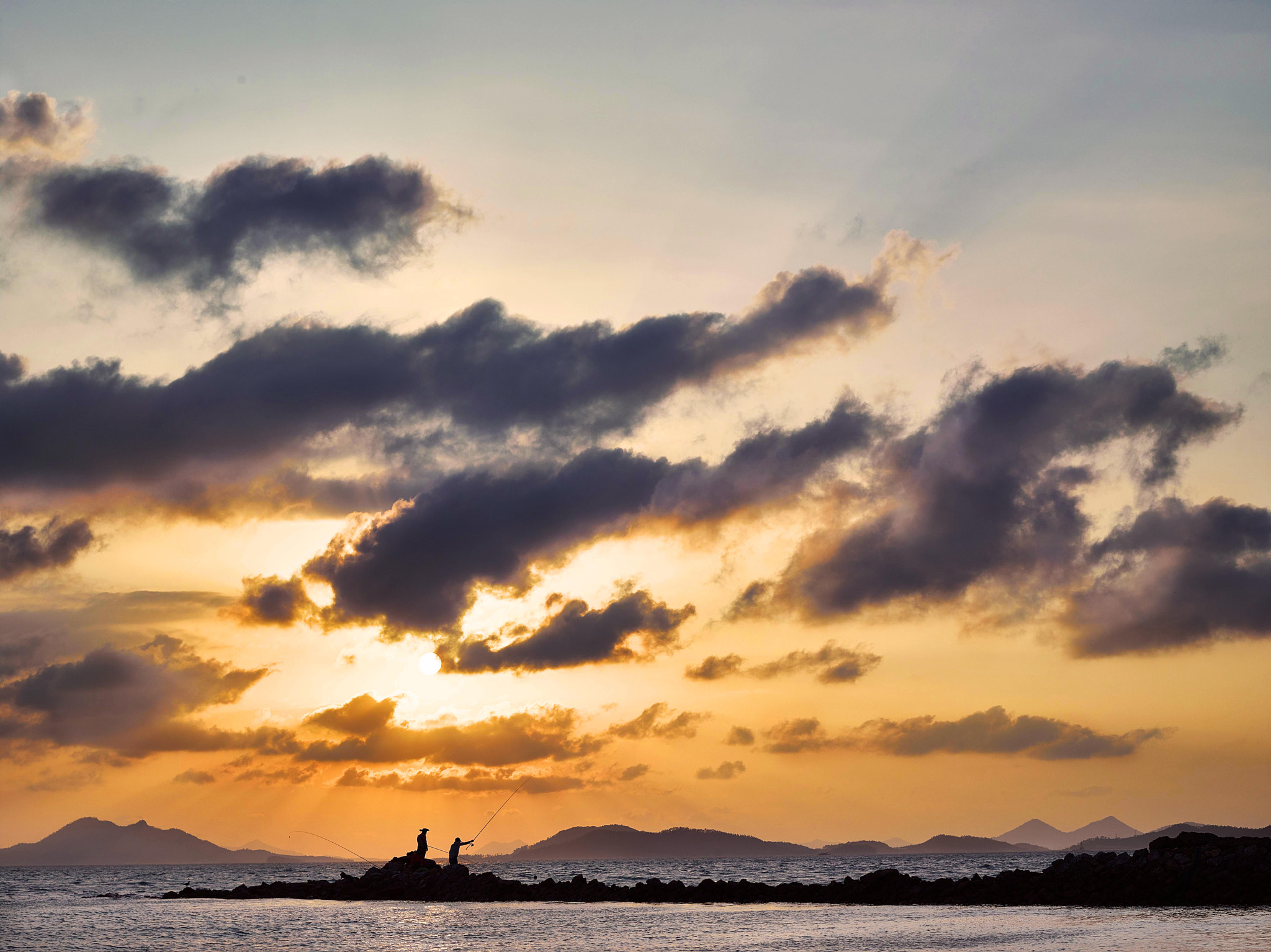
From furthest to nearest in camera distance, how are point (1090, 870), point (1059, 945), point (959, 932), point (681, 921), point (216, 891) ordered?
point (216, 891), point (1090, 870), point (681, 921), point (959, 932), point (1059, 945)

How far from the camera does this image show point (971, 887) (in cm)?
5978

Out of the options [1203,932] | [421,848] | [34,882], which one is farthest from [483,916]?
[34,882]

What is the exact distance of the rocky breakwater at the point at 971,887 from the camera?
171 ft

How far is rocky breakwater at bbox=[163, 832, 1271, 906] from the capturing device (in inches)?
2055

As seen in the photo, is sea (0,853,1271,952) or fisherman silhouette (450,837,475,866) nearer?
sea (0,853,1271,952)

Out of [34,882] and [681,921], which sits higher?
[681,921]

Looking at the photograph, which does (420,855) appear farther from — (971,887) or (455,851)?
(971,887)

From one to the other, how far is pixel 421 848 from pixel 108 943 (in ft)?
70.9

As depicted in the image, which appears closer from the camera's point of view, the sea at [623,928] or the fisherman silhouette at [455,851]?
the sea at [623,928]

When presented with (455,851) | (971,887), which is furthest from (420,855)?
(971,887)

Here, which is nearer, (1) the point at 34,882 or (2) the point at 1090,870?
(2) the point at 1090,870

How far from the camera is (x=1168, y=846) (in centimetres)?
5856

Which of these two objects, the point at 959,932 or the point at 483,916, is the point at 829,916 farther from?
the point at 483,916

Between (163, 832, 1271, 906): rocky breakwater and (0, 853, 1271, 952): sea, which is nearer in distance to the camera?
(0, 853, 1271, 952): sea
